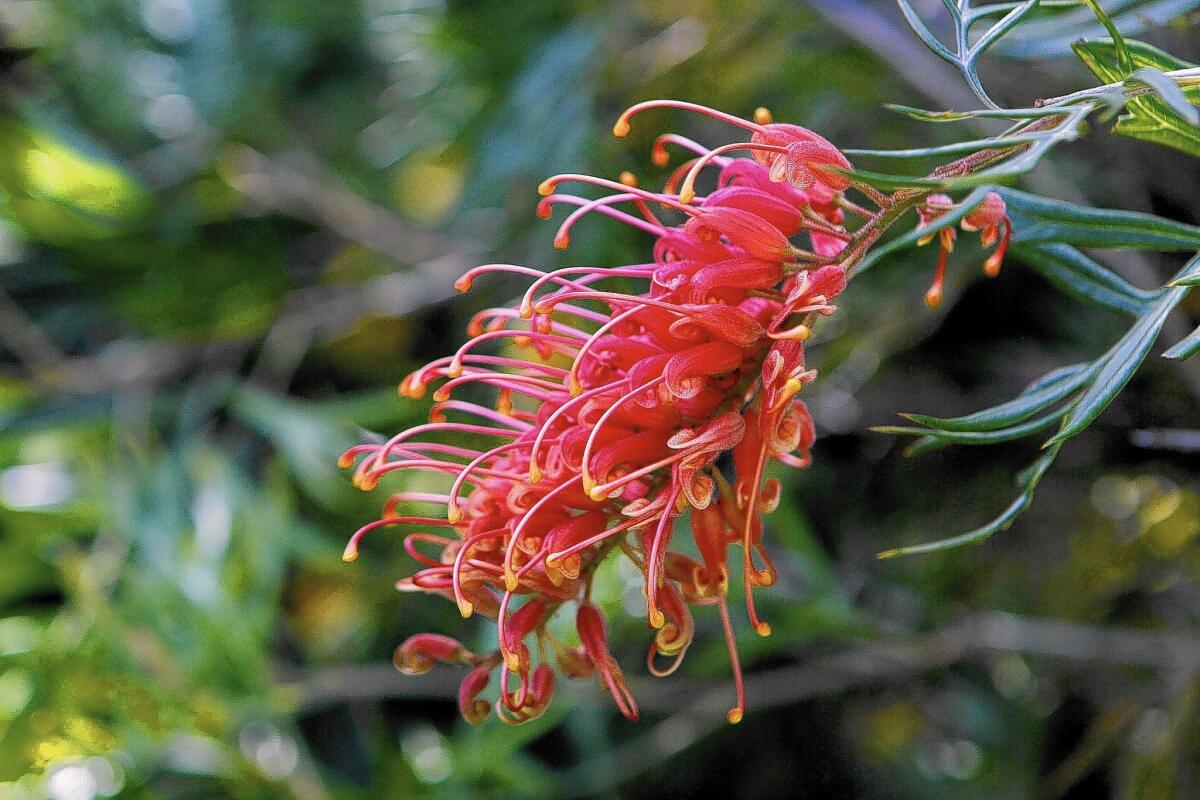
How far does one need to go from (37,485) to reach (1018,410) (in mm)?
1341

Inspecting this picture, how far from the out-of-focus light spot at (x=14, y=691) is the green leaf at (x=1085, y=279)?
964 millimetres

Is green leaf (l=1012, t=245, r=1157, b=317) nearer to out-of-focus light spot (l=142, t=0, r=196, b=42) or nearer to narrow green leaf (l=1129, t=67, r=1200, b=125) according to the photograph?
narrow green leaf (l=1129, t=67, r=1200, b=125)

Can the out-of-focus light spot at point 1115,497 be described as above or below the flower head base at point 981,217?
below

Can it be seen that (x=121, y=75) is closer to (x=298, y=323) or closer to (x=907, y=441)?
(x=298, y=323)

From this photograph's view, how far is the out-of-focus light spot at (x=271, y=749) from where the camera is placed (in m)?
1.09

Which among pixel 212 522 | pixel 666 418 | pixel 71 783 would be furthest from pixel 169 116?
pixel 666 418

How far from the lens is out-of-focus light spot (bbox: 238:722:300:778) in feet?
3.58

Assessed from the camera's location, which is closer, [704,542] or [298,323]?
[704,542]

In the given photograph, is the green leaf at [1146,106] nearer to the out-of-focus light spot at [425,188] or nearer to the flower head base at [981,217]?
the flower head base at [981,217]

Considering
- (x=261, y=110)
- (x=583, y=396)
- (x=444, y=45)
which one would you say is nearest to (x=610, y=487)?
(x=583, y=396)

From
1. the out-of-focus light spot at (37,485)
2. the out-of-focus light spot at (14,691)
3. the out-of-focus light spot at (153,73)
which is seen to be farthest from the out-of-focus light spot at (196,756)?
Answer: the out-of-focus light spot at (153,73)

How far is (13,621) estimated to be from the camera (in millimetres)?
1276

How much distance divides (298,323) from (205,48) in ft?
1.43

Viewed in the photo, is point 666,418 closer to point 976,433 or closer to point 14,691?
point 976,433
